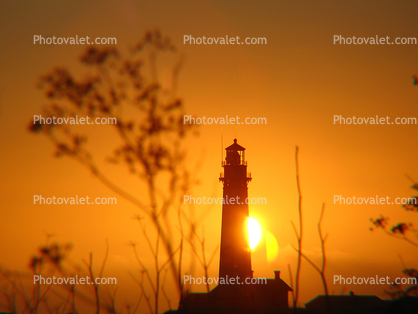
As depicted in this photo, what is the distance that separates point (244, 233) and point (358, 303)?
10.1 m

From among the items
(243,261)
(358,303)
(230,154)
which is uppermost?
(230,154)

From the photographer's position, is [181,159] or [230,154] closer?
[181,159]

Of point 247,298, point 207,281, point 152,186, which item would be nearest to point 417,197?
point 207,281

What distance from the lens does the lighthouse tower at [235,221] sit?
33.6 metres

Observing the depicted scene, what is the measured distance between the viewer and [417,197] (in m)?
13.4

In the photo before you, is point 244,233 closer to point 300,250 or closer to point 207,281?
point 207,281

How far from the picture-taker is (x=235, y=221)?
111 feet

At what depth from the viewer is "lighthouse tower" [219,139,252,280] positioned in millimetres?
33562

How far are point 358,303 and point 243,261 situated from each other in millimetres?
9258

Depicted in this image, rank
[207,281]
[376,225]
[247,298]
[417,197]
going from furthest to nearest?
[247,298] → [376,225] → [417,197] → [207,281]

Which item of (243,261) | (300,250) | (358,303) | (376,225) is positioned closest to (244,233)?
(243,261)

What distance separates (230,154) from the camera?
113ft

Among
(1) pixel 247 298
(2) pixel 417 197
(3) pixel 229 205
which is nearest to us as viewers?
(2) pixel 417 197

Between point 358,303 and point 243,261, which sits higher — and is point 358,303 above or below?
below
